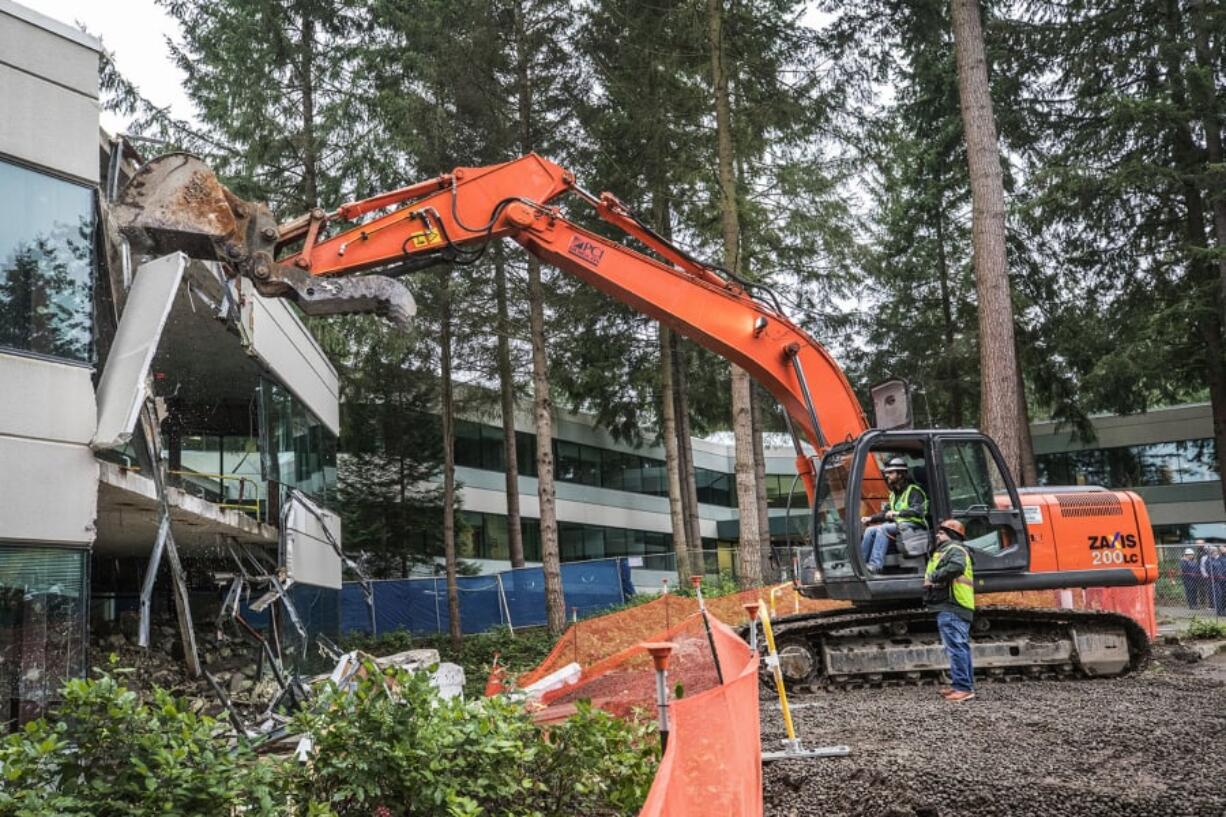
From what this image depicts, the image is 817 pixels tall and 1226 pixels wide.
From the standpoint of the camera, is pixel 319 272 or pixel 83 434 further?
pixel 319 272

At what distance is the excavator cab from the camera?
1089 cm

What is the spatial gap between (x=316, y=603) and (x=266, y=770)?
14.9 metres

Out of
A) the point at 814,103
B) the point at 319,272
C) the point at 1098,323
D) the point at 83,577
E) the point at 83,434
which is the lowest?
the point at 83,577

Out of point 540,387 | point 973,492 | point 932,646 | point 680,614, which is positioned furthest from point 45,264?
point 540,387

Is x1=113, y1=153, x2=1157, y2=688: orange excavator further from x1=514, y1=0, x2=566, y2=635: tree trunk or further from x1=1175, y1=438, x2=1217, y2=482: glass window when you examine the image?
x1=1175, y1=438, x2=1217, y2=482: glass window

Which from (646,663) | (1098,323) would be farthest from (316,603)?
(1098,323)

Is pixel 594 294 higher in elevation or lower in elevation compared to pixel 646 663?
higher

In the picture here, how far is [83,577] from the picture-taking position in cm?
932

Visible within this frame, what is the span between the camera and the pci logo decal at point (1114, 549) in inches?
465

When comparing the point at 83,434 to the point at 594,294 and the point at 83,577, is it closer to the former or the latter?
the point at 83,577

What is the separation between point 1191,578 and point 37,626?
21.1 m

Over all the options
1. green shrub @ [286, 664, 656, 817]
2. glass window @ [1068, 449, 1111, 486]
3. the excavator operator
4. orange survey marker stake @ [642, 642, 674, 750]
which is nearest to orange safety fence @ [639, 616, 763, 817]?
orange survey marker stake @ [642, 642, 674, 750]

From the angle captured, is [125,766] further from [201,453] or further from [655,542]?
[655,542]

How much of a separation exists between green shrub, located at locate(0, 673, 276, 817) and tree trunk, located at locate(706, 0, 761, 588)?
44.0 feet
